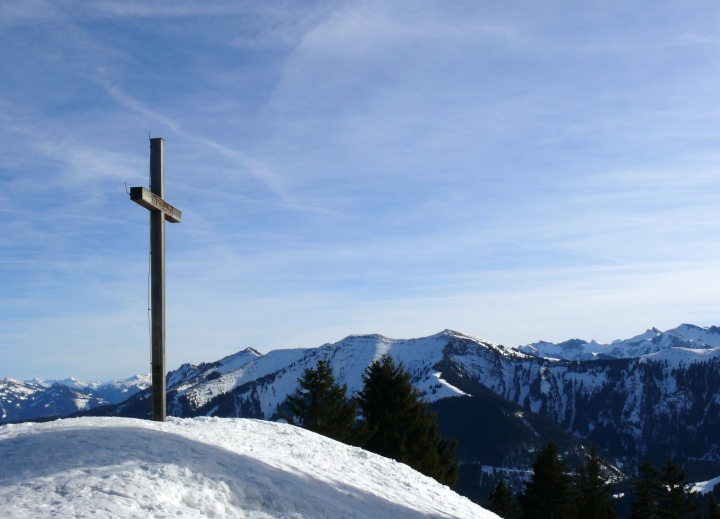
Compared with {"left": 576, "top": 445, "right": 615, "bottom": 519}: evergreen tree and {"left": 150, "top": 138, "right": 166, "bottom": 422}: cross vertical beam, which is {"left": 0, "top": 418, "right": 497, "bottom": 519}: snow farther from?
{"left": 576, "top": 445, "right": 615, "bottom": 519}: evergreen tree

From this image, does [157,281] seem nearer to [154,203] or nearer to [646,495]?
[154,203]

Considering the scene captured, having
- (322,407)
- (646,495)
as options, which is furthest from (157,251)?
(646,495)

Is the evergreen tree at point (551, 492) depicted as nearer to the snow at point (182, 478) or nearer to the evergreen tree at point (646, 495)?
the evergreen tree at point (646, 495)

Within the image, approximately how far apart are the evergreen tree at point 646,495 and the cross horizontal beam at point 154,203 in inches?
1733

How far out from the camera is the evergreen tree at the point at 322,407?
39.7m

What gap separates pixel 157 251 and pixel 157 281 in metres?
0.82

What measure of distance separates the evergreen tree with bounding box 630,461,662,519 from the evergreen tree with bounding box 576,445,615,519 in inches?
83.6

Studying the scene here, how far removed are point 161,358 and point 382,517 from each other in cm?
721

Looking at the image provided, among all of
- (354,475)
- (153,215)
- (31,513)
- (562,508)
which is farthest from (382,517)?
(562,508)

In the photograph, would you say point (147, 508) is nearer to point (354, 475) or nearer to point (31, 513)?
point (31, 513)

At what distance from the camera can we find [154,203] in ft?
55.4

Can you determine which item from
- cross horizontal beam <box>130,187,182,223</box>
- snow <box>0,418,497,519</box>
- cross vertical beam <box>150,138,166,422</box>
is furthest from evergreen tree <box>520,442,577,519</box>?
cross horizontal beam <box>130,187,182,223</box>

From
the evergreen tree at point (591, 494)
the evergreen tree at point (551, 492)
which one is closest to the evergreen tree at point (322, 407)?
the evergreen tree at point (551, 492)

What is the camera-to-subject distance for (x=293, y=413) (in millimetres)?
40750
